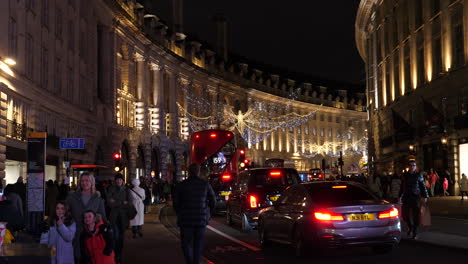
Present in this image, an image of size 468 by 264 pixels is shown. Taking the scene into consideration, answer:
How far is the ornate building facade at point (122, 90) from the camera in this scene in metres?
35.1

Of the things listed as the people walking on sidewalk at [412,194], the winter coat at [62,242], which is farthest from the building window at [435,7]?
the winter coat at [62,242]

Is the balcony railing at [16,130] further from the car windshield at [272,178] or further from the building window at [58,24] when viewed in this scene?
the car windshield at [272,178]

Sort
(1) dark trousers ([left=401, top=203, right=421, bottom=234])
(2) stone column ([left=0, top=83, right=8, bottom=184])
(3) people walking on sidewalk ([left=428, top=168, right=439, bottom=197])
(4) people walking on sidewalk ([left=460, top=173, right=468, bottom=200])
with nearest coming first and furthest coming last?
(1) dark trousers ([left=401, top=203, right=421, bottom=234])
(2) stone column ([left=0, top=83, right=8, bottom=184])
(4) people walking on sidewalk ([left=460, top=173, right=468, bottom=200])
(3) people walking on sidewalk ([left=428, top=168, right=439, bottom=197])

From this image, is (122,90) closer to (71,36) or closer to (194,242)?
(71,36)

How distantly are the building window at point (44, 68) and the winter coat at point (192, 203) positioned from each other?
2842 centimetres

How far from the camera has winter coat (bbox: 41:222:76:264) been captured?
344 inches

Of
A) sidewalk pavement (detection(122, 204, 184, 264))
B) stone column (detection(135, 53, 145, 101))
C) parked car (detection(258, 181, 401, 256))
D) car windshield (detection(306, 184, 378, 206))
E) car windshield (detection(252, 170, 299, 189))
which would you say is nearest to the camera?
parked car (detection(258, 181, 401, 256))

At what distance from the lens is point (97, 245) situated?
842 cm

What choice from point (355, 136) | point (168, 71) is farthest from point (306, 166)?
point (168, 71)

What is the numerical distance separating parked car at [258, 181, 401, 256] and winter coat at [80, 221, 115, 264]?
6.12m

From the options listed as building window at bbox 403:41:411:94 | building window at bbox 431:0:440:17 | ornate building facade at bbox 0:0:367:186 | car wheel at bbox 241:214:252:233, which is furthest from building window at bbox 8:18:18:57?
building window at bbox 403:41:411:94

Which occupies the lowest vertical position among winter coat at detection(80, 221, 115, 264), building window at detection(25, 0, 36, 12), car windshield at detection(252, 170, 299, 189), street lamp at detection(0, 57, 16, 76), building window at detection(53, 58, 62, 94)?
winter coat at detection(80, 221, 115, 264)

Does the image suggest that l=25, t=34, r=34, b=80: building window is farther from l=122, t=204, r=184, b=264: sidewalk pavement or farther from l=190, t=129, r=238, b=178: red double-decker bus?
l=122, t=204, r=184, b=264: sidewalk pavement

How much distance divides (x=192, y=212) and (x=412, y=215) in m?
7.94
